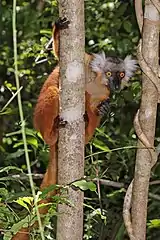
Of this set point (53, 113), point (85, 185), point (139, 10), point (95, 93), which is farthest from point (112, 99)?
point (85, 185)

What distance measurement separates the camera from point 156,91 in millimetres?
1570

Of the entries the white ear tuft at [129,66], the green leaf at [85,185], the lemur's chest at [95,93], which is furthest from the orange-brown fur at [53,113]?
the green leaf at [85,185]

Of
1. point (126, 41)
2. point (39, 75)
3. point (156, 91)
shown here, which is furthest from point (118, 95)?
point (156, 91)

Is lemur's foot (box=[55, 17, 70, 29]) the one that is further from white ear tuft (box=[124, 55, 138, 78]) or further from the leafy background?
white ear tuft (box=[124, 55, 138, 78])

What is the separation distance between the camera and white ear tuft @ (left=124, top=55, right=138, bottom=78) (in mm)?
2790

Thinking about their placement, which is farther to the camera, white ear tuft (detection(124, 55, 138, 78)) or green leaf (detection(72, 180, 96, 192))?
white ear tuft (detection(124, 55, 138, 78))

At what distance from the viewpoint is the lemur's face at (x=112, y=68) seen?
274 cm

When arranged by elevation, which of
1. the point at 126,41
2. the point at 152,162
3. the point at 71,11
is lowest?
the point at 152,162

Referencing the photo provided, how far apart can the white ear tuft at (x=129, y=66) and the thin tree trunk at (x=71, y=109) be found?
1.21 metres

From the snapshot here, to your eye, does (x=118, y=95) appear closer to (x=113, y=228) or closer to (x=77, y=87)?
(x=113, y=228)

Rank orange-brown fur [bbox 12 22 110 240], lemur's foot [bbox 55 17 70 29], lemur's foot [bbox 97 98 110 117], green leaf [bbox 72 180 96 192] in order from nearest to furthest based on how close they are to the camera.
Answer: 1. green leaf [bbox 72 180 96 192]
2. lemur's foot [bbox 55 17 70 29]
3. orange-brown fur [bbox 12 22 110 240]
4. lemur's foot [bbox 97 98 110 117]

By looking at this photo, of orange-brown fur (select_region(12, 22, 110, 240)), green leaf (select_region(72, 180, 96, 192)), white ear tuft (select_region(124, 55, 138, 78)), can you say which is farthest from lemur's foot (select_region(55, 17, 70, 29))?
white ear tuft (select_region(124, 55, 138, 78))

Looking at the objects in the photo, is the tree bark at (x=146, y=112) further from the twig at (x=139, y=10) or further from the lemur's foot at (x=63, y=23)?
the lemur's foot at (x=63, y=23)

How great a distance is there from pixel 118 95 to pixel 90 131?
360 millimetres
